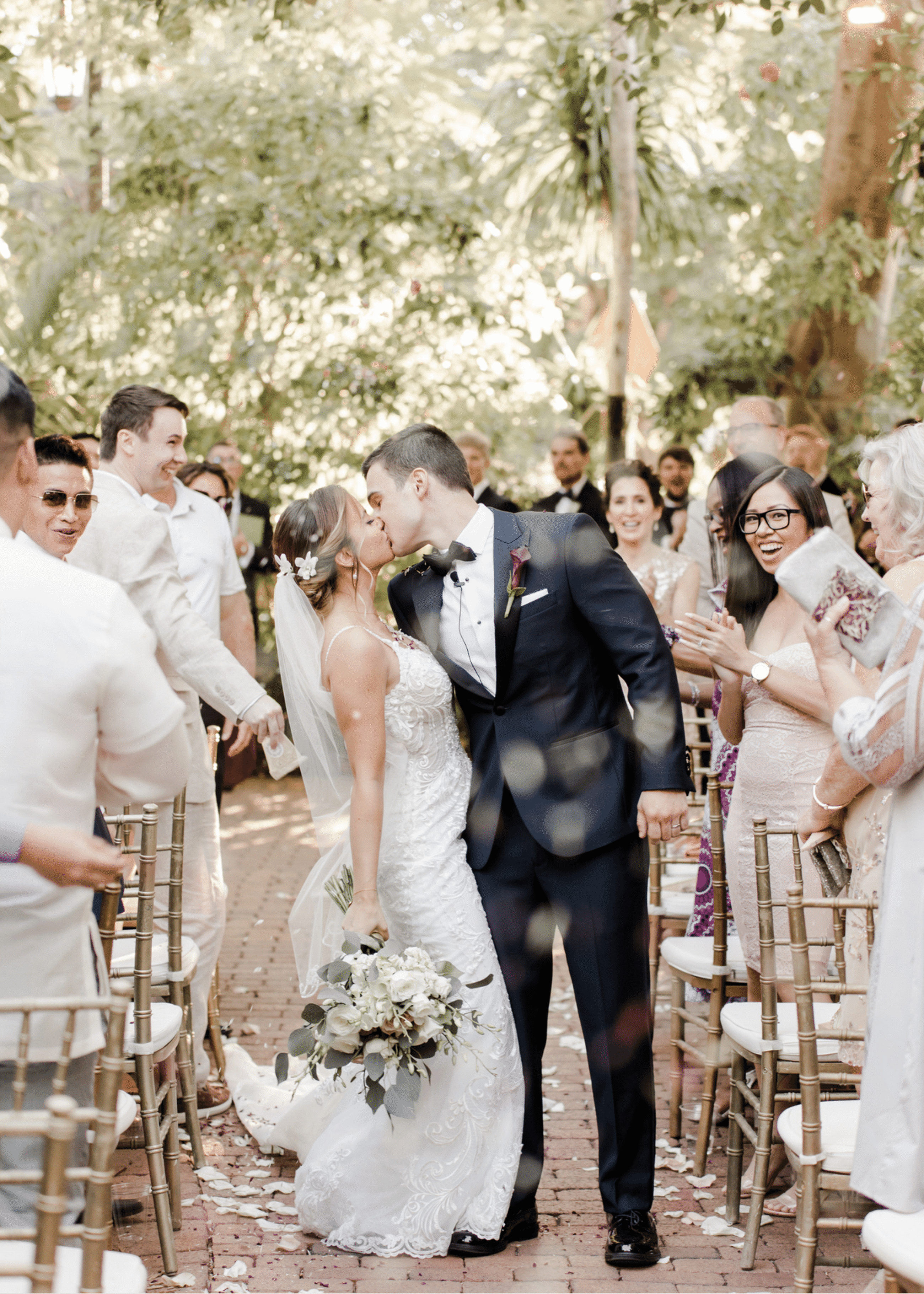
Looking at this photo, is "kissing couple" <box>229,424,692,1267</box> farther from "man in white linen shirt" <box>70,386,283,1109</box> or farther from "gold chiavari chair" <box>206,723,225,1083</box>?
"gold chiavari chair" <box>206,723,225,1083</box>

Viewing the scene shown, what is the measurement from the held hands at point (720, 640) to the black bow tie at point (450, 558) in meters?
0.68

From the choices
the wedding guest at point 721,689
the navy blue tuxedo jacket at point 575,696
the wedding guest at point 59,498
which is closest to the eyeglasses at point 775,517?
the wedding guest at point 721,689

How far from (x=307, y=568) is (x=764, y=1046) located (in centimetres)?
175

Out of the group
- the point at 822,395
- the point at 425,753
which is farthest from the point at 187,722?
the point at 822,395

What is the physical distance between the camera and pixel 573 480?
28.5 feet

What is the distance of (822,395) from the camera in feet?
32.7

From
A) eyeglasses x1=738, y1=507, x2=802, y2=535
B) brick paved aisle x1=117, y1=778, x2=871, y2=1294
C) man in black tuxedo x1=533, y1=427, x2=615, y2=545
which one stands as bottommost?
brick paved aisle x1=117, y1=778, x2=871, y2=1294

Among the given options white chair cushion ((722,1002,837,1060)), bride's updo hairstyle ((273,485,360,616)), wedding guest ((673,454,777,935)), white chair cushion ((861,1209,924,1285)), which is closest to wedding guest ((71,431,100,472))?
bride's updo hairstyle ((273,485,360,616))

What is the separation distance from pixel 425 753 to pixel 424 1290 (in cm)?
137

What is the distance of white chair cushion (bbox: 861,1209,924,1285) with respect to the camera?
2.08 meters

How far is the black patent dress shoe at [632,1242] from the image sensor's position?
3.33 m

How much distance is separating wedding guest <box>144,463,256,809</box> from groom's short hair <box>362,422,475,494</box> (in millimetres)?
1861

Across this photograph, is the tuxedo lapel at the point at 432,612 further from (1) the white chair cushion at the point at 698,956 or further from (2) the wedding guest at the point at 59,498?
(1) the white chair cushion at the point at 698,956

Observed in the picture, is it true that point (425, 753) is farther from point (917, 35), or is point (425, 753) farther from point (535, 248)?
point (535, 248)
